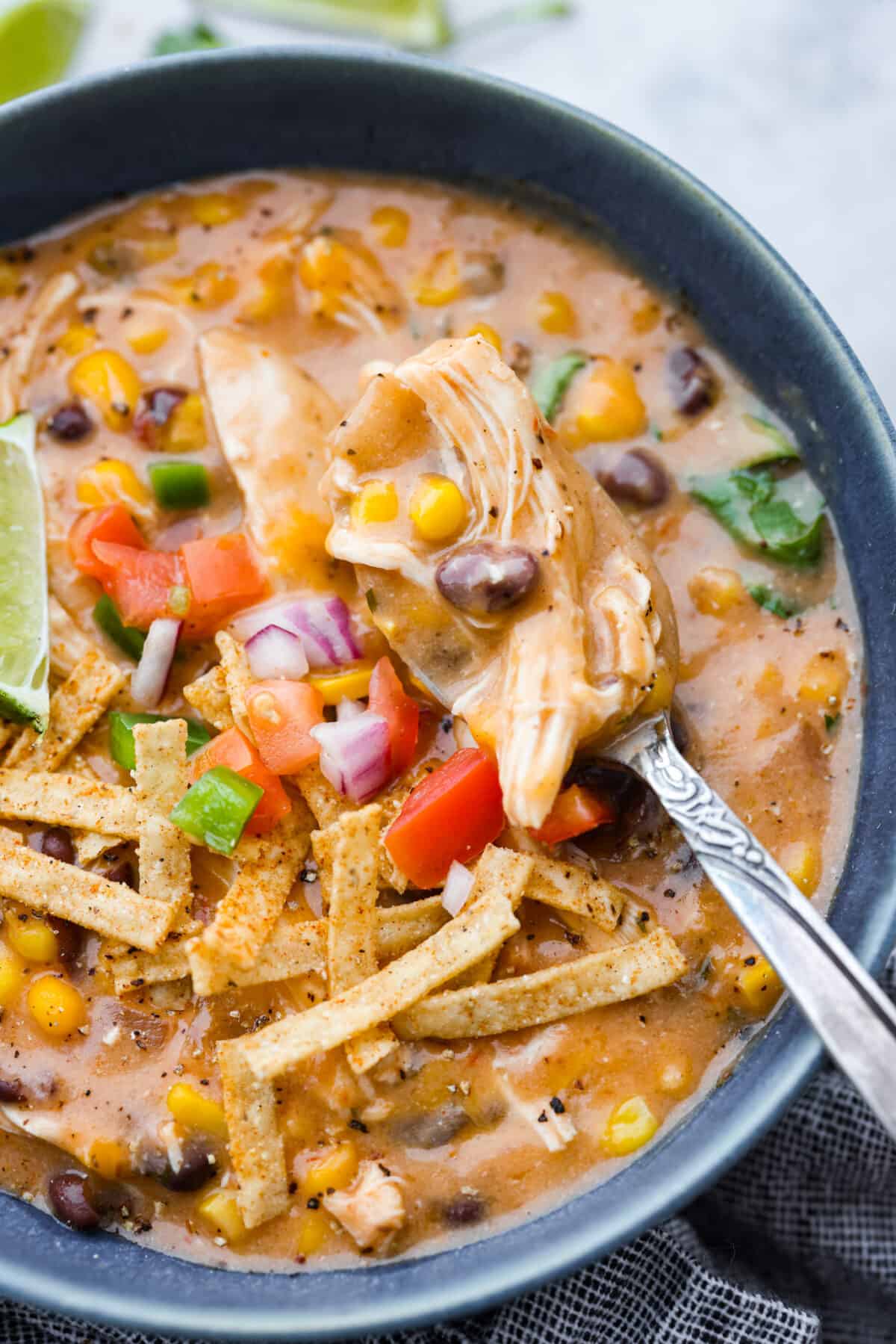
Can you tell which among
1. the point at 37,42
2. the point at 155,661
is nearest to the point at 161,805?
the point at 155,661

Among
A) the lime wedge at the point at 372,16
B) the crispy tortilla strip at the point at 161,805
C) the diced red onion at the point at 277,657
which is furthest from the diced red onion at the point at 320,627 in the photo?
the lime wedge at the point at 372,16

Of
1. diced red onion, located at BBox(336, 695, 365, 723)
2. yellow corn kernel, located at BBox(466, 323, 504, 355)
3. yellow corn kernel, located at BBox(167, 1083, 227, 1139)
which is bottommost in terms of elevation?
yellow corn kernel, located at BBox(167, 1083, 227, 1139)

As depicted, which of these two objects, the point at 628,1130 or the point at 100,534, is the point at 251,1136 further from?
the point at 100,534

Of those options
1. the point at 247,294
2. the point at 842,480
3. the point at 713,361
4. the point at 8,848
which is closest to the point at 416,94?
the point at 247,294

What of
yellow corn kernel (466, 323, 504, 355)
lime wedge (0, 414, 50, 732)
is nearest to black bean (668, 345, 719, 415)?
yellow corn kernel (466, 323, 504, 355)

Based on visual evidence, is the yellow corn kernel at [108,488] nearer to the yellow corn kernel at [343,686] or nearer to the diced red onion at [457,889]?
the yellow corn kernel at [343,686]

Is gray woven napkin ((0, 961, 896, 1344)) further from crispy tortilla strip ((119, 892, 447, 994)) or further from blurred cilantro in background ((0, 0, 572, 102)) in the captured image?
blurred cilantro in background ((0, 0, 572, 102))
